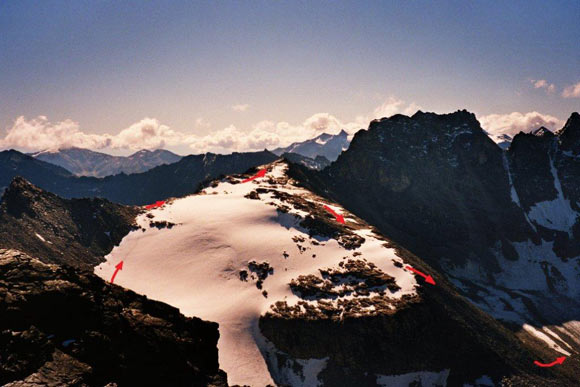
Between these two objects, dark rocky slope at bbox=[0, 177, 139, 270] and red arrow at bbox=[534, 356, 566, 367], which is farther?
dark rocky slope at bbox=[0, 177, 139, 270]

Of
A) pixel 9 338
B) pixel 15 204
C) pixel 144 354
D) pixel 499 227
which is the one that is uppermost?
pixel 15 204

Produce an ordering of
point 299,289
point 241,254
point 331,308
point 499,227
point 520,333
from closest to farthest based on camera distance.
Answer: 1. point 331,308
2. point 299,289
3. point 241,254
4. point 520,333
5. point 499,227

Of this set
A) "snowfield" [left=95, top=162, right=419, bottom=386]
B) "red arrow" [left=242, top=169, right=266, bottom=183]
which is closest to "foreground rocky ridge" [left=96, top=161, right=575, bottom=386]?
"snowfield" [left=95, top=162, right=419, bottom=386]

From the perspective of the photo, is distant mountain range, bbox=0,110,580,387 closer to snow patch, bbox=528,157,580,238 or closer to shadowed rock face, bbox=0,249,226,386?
shadowed rock face, bbox=0,249,226,386

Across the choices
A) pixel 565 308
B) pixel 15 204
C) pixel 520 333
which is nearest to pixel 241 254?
pixel 520 333

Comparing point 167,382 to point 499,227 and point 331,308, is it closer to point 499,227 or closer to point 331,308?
point 331,308

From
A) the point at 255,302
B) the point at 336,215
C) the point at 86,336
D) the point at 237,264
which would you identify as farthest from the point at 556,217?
the point at 86,336

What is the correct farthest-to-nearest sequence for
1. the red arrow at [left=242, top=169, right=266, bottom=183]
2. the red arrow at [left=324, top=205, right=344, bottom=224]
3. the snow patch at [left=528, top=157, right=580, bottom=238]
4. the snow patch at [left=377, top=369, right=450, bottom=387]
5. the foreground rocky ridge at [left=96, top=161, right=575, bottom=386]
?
the snow patch at [left=528, top=157, right=580, bottom=238] < the red arrow at [left=242, top=169, right=266, bottom=183] < the red arrow at [left=324, top=205, right=344, bottom=224] < the foreground rocky ridge at [left=96, top=161, right=575, bottom=386] < the snow patch at [left=377, top=369, right=450, bottom=387]
